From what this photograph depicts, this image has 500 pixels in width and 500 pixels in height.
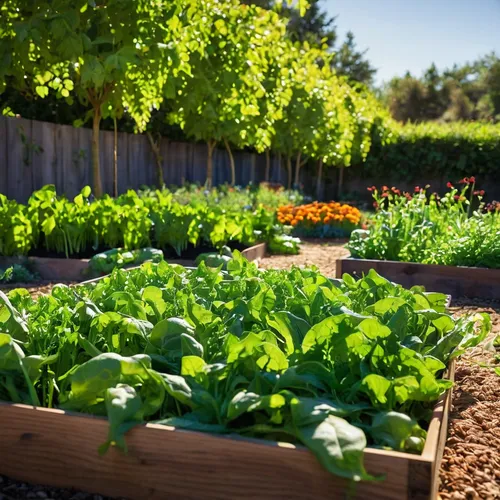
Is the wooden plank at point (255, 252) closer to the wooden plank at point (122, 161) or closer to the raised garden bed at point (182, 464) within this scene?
the raised garden bed at point (182, 464)

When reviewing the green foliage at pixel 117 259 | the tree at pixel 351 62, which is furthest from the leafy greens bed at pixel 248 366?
the tree at pixel 351 62

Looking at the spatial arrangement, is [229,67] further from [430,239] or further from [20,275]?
[20,275]

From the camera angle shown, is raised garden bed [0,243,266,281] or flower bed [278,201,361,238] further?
flower bed [278,201,361,238]

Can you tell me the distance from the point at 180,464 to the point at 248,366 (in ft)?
1.21

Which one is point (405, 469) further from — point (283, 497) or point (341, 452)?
point (283, 497)

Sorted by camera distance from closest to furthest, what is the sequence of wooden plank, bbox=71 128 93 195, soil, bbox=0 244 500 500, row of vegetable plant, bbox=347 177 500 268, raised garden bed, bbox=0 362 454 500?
raised garden bed, bbox=0 362 454 500 → soil, bbox=0 244 500 500 → row of vegetable plant, bbox=347 177 500 268 → wooden plank, bbox=71 128 93 195

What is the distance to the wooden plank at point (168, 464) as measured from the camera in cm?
161

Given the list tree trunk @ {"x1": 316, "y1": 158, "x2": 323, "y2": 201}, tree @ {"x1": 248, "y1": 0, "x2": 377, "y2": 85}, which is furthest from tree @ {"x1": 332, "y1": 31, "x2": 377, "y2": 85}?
tree trunk @ {"x1": 316, "y1": 158, "x2": 323, "y2": 201}

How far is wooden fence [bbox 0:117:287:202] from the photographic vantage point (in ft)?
31.0

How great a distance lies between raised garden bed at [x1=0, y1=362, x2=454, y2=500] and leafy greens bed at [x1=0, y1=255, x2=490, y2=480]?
69 millimetres

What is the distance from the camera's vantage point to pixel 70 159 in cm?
1090

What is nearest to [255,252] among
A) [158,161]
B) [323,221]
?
[323,221]

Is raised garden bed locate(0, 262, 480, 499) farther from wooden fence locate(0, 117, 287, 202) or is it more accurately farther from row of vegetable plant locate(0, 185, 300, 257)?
wooden fence locate(0, 117, 287, 202)

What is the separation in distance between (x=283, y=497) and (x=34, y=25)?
5469 millimetres
